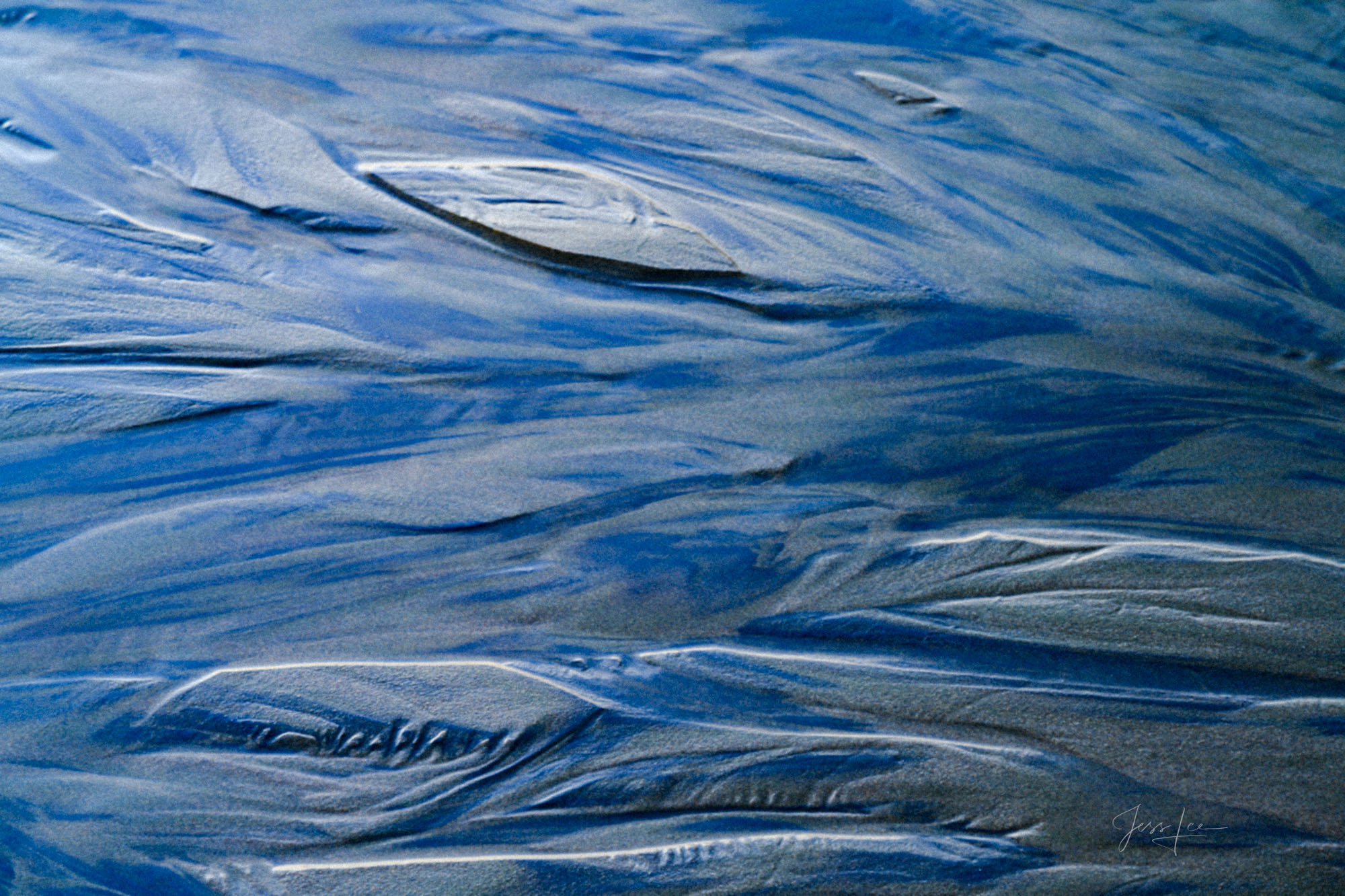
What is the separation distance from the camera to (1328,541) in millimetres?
900

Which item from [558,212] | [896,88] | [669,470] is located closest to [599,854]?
[669,470]

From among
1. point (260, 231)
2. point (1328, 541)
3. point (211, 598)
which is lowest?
point (211, 598)

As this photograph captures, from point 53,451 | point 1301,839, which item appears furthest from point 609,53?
point 1301,839

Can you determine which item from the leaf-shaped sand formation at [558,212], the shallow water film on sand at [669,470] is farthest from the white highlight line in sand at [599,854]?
the leaf-shaped sand formation at [558,212]

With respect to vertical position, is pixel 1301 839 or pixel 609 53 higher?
pixel 609 53

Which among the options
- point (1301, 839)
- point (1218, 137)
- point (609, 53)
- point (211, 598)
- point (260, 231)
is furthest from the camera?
point (609, 53)

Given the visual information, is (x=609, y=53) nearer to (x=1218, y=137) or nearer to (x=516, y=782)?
(x=1218, y=137)

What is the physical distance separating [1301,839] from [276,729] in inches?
36.6

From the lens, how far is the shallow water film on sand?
75 centimetres
